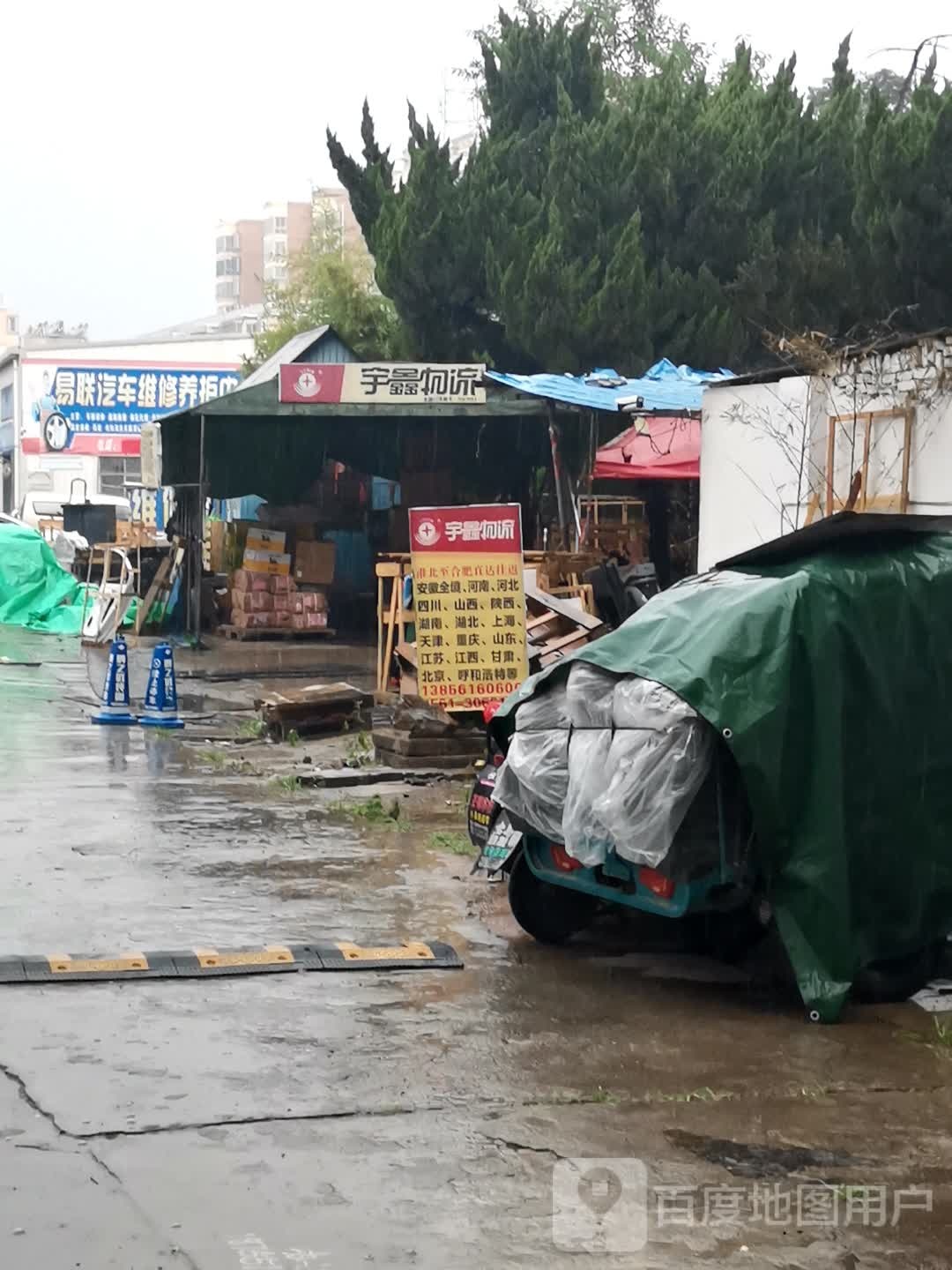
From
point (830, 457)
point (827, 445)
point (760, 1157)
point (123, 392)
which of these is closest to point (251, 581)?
point (827, 445)

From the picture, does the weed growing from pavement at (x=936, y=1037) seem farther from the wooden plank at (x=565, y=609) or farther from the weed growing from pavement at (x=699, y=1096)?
the wooden plank at (x=565, y=609)

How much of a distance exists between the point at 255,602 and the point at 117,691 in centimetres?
914

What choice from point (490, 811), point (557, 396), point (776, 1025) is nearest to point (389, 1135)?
point (776, 1025)

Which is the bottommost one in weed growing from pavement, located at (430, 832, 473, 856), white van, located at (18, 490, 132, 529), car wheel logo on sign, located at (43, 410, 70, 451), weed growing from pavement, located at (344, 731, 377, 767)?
weed growing from pavement, located at (430, 832, 473, 856)

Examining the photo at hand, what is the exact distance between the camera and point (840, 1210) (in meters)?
4.84

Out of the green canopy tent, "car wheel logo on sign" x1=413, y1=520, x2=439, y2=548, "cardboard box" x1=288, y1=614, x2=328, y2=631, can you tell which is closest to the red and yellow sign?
"car wheel logo on sign" x1=413, y1=520, x2=439, y2=548

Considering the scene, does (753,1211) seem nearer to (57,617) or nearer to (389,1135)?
(389,1135)

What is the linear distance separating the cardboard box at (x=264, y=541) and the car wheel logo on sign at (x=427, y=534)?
39.6 ft

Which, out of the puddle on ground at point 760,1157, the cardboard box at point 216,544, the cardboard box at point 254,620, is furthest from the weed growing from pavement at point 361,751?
the cardboard box at point 216,544

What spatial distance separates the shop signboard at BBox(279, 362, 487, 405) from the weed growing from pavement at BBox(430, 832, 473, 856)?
12313 mm

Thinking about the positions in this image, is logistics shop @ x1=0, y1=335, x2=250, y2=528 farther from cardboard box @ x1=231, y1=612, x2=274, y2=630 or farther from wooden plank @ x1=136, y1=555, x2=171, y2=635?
cardboard box @ x1=231, y1=612, x2=274, y2=630

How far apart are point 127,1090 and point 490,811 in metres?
3.12

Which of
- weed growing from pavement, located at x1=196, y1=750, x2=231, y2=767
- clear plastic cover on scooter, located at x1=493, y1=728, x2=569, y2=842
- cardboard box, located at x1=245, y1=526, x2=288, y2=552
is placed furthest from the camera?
cardboard box, located at x1=245, y1=526, x2=288, y2=552

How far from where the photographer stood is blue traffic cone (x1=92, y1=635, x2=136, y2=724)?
1611cm
